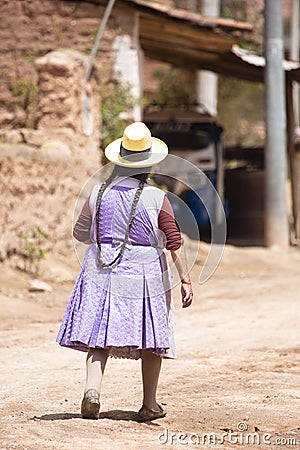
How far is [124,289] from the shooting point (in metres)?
4.82

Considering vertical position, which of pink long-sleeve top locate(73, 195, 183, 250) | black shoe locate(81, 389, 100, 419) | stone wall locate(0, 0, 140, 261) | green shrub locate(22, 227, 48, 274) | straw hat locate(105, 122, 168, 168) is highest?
straw hat locate(105, 122, 168, 168)

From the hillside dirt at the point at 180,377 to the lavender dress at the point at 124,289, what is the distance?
43 centimetres

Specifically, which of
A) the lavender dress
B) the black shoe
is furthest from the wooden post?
the black shoe

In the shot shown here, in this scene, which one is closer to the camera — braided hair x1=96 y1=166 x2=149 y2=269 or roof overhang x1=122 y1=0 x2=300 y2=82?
braided hair x1=96 y1=166 x2=149 y2=269

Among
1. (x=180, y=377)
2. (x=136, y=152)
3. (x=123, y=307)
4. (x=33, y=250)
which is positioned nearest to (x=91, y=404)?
(x=123, y=307)

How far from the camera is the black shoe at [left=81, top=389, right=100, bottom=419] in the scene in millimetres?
4668

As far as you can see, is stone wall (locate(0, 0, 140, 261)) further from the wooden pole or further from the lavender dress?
the lavender dress

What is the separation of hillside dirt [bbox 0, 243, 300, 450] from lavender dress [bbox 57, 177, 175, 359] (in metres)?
0.43

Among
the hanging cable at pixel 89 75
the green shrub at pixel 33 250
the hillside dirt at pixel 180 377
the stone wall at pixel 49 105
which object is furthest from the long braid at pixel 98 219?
the hanging cable at pixel 89 75

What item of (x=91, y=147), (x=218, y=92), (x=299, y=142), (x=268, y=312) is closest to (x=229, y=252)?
(x=91, y=147)

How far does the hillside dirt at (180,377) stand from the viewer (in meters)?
4.48

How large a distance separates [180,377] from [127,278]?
1.62m

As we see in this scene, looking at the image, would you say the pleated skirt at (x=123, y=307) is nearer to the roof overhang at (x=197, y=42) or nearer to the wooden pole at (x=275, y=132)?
the roof overhang at (x=197, y=42)

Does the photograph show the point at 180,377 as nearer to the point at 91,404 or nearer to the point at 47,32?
the point at 91,404
